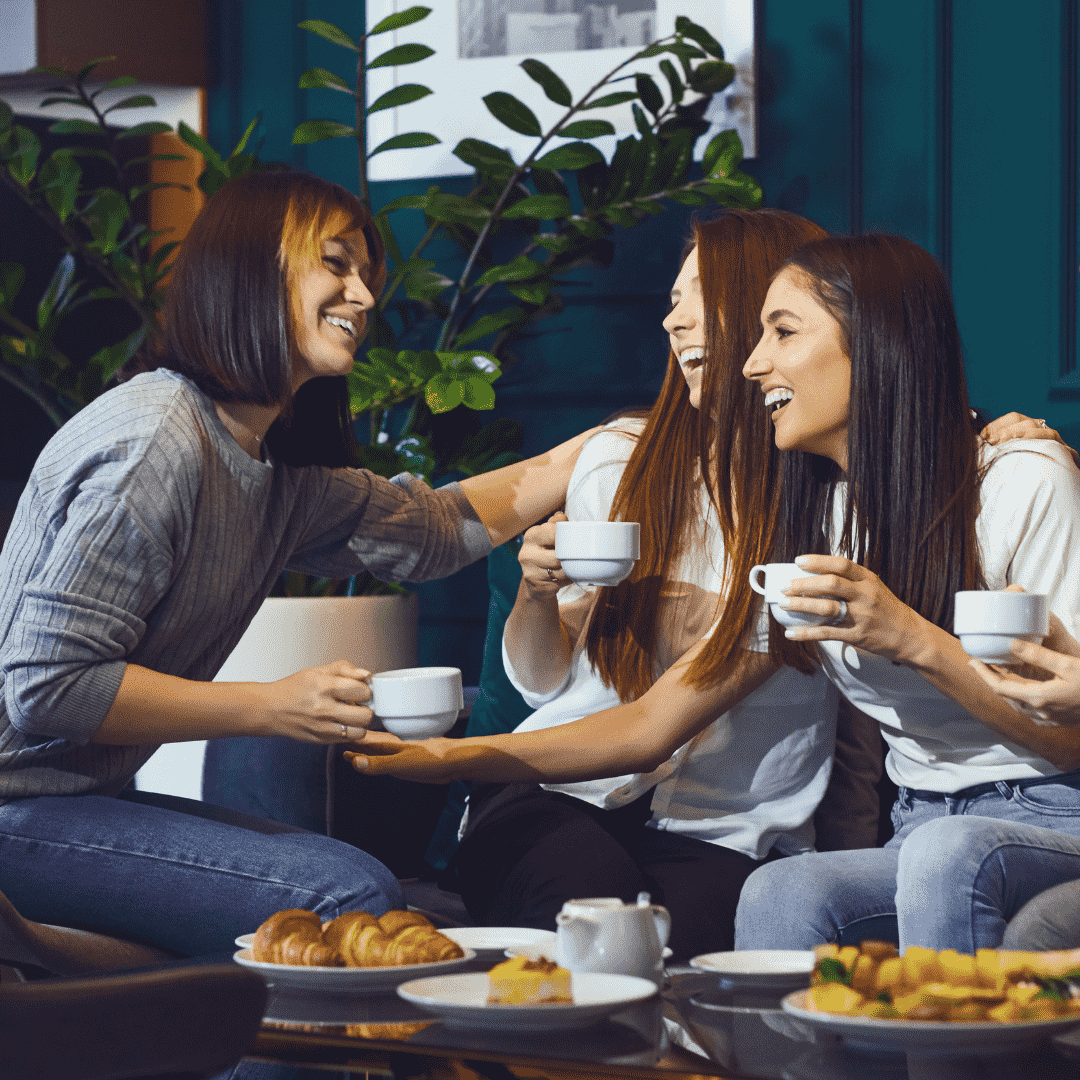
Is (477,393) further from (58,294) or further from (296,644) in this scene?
(58,294)

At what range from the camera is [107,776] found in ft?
6.01

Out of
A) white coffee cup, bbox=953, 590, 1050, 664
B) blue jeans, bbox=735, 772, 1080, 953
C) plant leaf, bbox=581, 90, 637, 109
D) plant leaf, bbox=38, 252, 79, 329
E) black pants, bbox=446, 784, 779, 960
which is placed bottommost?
black pants, bbox=446, 784, 779, 960

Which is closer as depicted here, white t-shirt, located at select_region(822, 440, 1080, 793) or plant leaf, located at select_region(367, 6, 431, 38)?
white t-shirt, located at select_region(822, 440, 1080, 793)

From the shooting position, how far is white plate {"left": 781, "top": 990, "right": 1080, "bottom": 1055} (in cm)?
99

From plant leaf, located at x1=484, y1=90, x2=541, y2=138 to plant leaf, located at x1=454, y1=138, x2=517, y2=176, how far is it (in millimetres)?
63

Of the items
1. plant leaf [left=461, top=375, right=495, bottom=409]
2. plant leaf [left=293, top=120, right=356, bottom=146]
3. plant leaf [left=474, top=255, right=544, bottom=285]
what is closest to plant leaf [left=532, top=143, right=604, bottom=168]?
plant leaf [left=474, top=255, right=544, bottom=285]

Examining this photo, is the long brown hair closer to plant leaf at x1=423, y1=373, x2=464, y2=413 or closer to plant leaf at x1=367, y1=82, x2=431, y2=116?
plant leaf at x1=423, y1=373, x2=464, y2=413

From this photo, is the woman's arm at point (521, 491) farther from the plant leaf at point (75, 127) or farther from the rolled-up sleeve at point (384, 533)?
the plant leaf at point (75, 127)

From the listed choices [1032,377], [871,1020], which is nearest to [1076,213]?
[1032,377]

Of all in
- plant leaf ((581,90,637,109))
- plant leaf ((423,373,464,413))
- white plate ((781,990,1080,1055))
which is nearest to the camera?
white plate ((781,990,1080,1055))

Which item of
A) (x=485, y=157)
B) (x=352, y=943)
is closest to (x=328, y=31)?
(x=485, y=157)

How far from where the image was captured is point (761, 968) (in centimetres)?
123

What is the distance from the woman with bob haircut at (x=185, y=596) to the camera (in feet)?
5.47

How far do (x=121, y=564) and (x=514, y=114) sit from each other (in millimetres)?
1742
